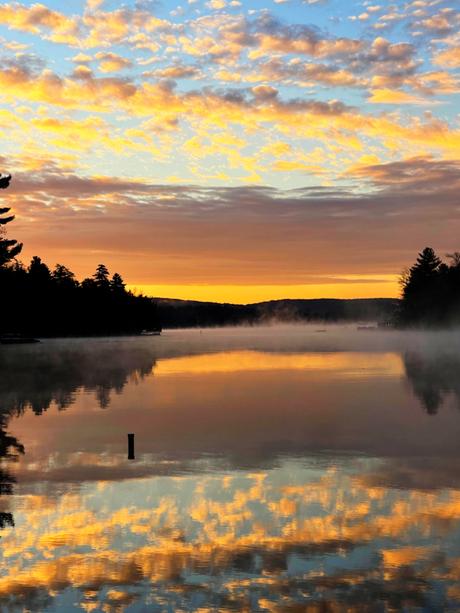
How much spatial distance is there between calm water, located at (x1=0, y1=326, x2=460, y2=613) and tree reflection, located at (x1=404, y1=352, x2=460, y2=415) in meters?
1.67

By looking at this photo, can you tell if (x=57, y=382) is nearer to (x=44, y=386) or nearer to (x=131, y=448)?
(x=44, y=386)

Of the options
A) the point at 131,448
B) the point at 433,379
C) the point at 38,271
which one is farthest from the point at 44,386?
the point at 38,271

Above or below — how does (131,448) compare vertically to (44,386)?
above

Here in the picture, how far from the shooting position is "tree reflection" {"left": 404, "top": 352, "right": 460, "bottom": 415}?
43.1m

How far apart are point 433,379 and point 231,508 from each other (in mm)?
41788

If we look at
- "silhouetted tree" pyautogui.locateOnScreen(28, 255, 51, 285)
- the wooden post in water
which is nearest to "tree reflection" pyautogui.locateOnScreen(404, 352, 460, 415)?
the wooden post in water

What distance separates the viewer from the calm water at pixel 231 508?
12633 mm

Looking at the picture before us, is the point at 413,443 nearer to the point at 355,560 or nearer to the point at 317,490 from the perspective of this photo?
the point at 317,490

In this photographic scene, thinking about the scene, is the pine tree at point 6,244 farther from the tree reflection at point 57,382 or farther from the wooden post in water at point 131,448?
the wooden post in water at point 131,448

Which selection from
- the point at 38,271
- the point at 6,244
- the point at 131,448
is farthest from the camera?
the point at 38,271

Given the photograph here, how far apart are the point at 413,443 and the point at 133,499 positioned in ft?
39.7

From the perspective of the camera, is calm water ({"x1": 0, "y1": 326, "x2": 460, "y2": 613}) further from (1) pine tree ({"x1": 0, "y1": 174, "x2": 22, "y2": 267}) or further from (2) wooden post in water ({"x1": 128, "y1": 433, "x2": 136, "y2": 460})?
(1) pine tree ({"x1": 0, "y1": 174, "x2": 22, "y2": 267})

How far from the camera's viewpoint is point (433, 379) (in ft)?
190

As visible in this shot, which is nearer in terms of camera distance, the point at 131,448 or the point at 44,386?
the point at 131,448
